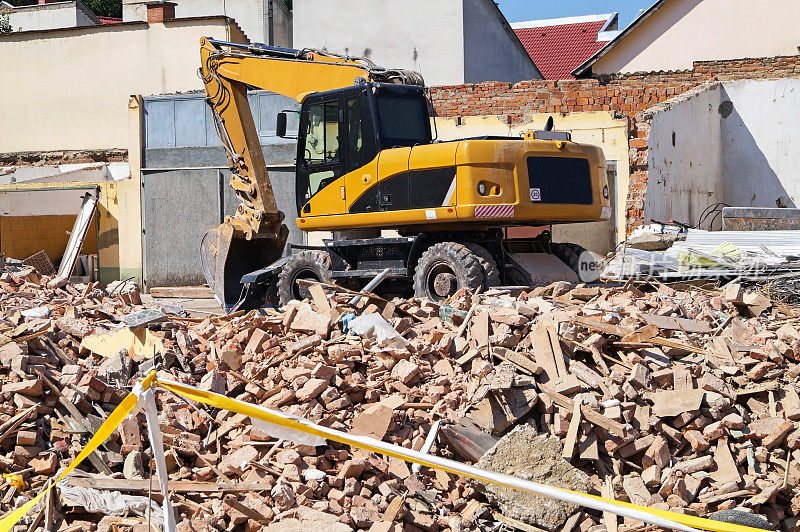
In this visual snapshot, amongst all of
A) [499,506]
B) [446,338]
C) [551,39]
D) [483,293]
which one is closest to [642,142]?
[483,293]

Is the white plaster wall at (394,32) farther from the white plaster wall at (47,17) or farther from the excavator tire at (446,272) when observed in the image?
the excavator tire at (446,272)

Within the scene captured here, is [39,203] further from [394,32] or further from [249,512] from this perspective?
[249,512]

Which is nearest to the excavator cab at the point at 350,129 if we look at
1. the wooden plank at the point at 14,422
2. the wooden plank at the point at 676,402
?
the wooden plank at the point at 676,402

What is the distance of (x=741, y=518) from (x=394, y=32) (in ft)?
71.2

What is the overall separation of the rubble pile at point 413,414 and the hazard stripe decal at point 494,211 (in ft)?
5.51

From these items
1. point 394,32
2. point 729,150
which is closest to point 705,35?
point 729,150

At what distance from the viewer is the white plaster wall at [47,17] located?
3209cm

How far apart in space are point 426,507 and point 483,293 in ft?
13.5

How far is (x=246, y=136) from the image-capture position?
39.9 feet

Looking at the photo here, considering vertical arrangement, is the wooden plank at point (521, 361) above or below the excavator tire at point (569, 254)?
below

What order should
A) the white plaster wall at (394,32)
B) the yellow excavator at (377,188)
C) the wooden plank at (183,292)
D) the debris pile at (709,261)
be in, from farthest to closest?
the white plaster wall at (394,32) → the wooden plank at (183,292) → the debris pile at (709,261) → the yellow excavator at (377,188)

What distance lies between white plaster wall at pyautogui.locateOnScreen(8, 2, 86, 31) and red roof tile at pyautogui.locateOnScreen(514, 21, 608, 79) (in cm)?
1678

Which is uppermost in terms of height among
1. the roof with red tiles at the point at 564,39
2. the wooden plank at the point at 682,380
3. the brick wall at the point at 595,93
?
the roof with red tiles at the point at 564,39

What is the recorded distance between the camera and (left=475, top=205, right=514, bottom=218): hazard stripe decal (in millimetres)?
9672
